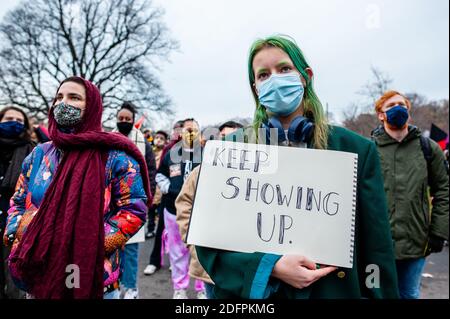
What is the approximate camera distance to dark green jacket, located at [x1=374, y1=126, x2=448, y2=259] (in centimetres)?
249

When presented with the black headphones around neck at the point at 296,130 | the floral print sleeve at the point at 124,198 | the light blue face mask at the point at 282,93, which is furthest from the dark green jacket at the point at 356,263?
the floral print sleeve at the point at 124,198

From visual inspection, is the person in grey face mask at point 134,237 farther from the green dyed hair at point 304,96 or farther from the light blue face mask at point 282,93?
the light blue face mask at point 282,93

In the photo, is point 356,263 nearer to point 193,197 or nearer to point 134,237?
point 193,197

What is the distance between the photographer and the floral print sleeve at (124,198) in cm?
170

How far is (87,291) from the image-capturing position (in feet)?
4.93

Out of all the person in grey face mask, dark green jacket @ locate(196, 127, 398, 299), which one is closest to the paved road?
the person in grey face mask

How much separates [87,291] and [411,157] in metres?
2.67

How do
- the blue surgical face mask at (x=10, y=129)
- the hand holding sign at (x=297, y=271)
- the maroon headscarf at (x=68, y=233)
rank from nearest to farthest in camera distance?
1. the hand holding sign at (x=297, y=271)
2. the maroon headscarf at (x=68, y=233)
3. the blue surgical face mask at (x=10, y=129)

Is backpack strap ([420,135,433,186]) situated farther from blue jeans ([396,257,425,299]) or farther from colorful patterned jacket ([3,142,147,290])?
colorful patterned jacket ([3,142,147,290])

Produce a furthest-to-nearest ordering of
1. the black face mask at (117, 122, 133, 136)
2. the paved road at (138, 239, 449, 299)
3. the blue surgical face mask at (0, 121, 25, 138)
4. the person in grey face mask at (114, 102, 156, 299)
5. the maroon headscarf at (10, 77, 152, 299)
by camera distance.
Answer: the paved road at (138, 239, 449, 299) → the black face mask at (117, 122, 133, 136) → the person in grey face mask at (114, 102, 156, 299) → the blue surgical face mask at (0, 121, 25, 138) → the maroon headscarf at (10, 77, 152, 299)

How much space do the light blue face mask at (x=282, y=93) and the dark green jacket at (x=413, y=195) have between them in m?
1.80

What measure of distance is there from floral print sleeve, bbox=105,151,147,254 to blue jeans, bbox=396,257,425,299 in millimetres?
2263

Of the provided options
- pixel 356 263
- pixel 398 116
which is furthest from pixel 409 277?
pixel 356 263
